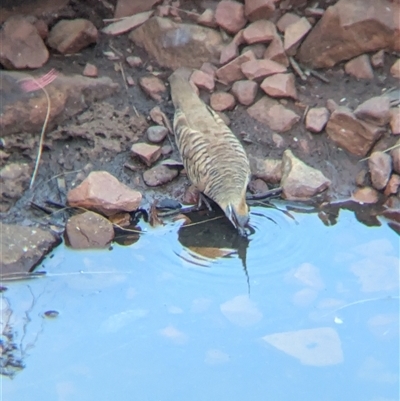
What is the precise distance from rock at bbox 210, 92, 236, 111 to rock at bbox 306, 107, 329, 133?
42 centimetres

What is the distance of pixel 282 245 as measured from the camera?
4195 mm

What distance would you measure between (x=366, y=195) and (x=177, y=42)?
1331 mm

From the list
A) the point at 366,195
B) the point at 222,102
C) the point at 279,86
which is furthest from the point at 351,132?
the point at 222,102

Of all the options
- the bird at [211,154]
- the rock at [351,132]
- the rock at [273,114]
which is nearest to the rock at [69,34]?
the bird at [211,154]

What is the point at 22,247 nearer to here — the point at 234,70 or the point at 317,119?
the point at 234,70

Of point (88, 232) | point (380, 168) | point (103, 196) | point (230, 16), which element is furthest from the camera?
point (230, 16)

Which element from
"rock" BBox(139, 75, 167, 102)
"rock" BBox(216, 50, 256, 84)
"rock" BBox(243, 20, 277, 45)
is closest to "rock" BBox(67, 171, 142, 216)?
"rock" BBox(139, 75, 167, 102)

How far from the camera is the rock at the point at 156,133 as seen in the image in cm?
465

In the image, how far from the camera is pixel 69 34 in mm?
4766

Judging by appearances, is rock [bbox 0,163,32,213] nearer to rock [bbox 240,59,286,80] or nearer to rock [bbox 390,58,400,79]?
rock [bbox 240,59,286,80]

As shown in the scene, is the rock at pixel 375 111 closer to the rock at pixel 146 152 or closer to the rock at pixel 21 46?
the rock at pixel 146 152

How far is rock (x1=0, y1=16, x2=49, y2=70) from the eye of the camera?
4613 mm

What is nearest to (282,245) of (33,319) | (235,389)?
(235,389)

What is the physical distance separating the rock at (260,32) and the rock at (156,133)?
684 millimetres
